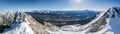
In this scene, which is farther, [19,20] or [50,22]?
[50,22]

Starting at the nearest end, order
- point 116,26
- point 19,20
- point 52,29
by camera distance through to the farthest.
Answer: point 116,26 < point 19,20 < point 52,29

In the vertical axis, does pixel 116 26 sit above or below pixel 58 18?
below

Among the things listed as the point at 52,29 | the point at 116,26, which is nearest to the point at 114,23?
the point at 116,26

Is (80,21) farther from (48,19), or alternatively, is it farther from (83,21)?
(48,19)

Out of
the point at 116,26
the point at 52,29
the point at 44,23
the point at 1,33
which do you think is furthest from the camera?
the point at 44,23

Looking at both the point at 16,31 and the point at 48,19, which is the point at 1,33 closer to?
the point at 16,31

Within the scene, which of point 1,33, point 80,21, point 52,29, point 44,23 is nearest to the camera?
point 1,33

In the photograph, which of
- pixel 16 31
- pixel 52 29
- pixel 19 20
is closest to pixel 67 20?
pixel 52 29

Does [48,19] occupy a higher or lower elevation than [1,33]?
higher

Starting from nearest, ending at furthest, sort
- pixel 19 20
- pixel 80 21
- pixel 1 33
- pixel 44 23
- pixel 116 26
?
pixel 1 33 → pixel 116 26 → pixel 19 20 → pixel 44 23 → pixel 80 21
